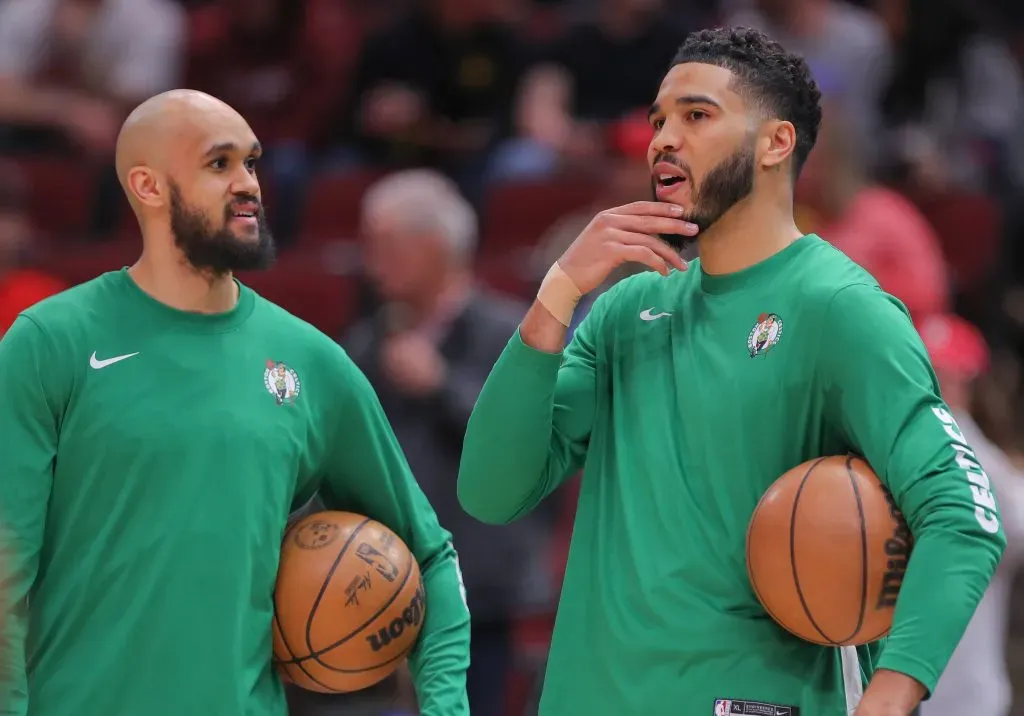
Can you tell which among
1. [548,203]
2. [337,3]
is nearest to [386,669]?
[548,203]

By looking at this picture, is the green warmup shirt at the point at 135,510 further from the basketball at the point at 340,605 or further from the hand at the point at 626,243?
the hand at the point at 626,243

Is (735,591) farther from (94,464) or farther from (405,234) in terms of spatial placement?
(405,234)

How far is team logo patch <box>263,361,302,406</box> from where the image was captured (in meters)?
4.08

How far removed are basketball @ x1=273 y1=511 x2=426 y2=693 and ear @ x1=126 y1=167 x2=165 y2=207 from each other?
89 centimetres

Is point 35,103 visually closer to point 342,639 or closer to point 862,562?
point 342,639

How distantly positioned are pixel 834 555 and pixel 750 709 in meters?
0.40

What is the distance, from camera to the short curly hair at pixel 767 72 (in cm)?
383

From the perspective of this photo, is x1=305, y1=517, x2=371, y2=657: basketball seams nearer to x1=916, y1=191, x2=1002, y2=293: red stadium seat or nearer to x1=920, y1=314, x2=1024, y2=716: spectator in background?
x1=920, y1=314, x2=1024, y2=716: spectator in background

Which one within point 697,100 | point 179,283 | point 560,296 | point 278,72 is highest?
point 697,100

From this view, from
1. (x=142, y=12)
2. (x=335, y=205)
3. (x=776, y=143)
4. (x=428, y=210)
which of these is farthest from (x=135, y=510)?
(x=142, y=12)

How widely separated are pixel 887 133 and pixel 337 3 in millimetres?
3849

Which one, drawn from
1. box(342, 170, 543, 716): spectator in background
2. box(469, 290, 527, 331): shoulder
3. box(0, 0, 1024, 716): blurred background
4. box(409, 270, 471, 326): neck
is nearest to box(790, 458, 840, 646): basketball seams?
box(342, 170, 543, 716): spectator in background

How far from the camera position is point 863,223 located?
7273mm

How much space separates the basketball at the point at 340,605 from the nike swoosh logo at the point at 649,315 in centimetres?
86
